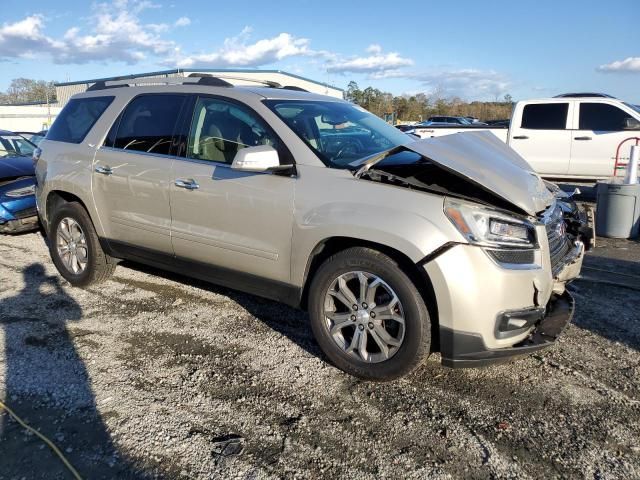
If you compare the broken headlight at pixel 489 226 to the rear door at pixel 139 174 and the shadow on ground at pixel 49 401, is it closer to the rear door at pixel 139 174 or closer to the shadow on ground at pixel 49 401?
the shadow on ground at pixel 49 401

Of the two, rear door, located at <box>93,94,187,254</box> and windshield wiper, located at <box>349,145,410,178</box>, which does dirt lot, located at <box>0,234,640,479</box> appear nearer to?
rear door, located at <box>93,94,187,254</box>

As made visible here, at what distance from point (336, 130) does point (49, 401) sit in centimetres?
270

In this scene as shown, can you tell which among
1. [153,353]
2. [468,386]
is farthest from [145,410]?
[468,386]

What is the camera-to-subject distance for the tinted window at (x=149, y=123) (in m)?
4.25

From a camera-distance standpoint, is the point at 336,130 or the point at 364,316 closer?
the point at 364,316

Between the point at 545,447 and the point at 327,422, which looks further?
the point at 327,422

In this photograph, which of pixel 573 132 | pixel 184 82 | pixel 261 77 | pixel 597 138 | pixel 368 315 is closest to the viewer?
pixel 368 315

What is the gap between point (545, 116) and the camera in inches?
441

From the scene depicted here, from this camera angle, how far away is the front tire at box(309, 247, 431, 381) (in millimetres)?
3020

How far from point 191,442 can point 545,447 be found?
1828mm

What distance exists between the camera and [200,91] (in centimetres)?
415

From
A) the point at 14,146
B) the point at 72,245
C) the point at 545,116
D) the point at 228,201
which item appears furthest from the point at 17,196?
the point at 545,116

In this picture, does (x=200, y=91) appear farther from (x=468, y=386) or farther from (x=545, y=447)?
(x=545, y=447)

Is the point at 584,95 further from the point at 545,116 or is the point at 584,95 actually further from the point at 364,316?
the point at 364,316
